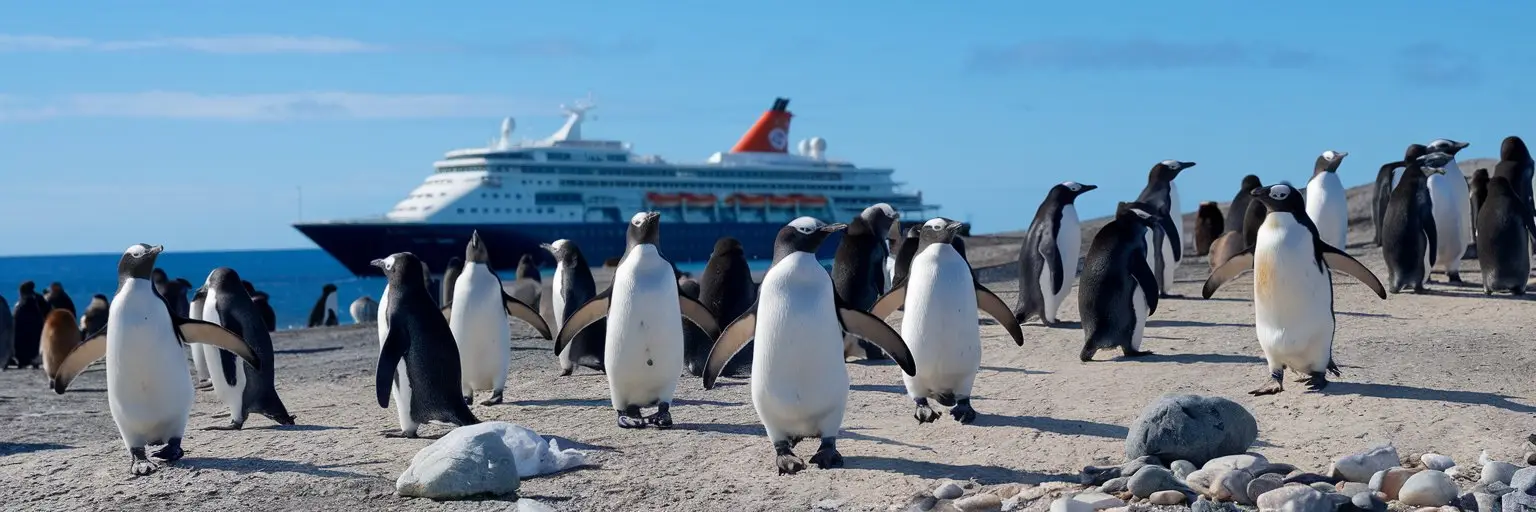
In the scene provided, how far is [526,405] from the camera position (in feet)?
24.7

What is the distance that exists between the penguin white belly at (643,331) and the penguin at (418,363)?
2.19ft

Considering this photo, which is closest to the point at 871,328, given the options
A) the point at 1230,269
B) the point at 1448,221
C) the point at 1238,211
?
the point at 1230,269

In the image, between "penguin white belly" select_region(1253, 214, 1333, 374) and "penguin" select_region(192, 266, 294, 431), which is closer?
"penguin white belly" select_region(1253, 214, 1333, 374)

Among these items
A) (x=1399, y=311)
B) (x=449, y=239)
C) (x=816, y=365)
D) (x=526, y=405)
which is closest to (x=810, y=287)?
(x=816, y=365)

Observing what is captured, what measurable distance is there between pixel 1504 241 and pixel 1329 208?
6.28ft

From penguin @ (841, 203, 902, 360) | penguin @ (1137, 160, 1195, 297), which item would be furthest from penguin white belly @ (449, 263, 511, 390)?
penguin @ (1137, 160, 1195, 297)

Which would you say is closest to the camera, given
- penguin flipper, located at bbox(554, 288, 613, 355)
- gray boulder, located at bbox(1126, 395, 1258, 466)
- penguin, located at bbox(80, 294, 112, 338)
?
gray boulder, located at bbox(1126, 395, 1258, 466)

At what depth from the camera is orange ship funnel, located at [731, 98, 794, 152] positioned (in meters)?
63.1

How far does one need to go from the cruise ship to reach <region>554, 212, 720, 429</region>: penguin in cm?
4674

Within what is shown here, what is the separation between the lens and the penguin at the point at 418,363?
6367 millimetres

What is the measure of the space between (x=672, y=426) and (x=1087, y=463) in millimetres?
A: 1845

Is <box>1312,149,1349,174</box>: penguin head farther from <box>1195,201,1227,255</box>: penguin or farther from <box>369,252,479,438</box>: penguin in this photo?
<box>369,252,479,438</box>: penguin

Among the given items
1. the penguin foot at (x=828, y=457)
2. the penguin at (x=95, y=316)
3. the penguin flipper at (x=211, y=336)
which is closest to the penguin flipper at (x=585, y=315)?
the penguin flipper at (x=211, y=336)

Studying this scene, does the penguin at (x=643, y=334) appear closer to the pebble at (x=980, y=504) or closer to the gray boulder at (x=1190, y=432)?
the pebble at (x=980, y=504)
